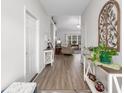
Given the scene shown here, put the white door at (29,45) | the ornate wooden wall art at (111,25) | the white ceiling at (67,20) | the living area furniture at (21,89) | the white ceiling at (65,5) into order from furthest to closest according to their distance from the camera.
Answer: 1. the white ceiling at (67,20)
2. the white ceiling at (65,5)
3. the white door at (29,45)
4. the ornate wooden wall art at (111,25)
5. the living area furniture at (21,89)

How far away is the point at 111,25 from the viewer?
271 cm

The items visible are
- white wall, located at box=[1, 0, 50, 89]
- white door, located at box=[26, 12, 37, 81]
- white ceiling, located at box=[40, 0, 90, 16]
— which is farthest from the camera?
white ceiling, located at box=[40, 0, 90, 16]

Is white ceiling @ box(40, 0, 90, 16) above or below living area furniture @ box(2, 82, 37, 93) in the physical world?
above

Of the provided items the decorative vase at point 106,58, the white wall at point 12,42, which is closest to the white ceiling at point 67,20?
the white wall at point 12,42

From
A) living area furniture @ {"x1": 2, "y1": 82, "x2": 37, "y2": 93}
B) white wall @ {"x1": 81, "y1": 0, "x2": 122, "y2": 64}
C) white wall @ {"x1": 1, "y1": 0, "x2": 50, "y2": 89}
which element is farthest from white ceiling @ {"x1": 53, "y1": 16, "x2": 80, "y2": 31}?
living area furniture @ {"x1": 2, "y1": 82, "x2": 37, "y2": 93}

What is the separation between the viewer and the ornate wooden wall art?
2395mm

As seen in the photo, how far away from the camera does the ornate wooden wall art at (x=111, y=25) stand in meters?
2.39

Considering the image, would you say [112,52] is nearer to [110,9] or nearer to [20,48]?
[110,9]

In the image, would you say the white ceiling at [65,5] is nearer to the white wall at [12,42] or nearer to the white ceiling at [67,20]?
the white wall at [12,42]

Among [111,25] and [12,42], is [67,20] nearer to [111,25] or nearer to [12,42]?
[111,25]

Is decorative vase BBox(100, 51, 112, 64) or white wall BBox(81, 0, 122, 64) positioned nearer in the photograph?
decorative vase BBox(100, 51, 112, 64)

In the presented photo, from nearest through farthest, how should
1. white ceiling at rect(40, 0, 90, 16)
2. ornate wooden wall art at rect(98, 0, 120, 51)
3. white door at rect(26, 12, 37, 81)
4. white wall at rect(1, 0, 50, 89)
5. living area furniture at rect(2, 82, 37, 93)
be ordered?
living area furniture at rect(2, 82, 37, 93) → white wall at rect(1, 0, 50, 89) → ornate wooden wall art at rect(98, 0, 120, 51) → white door at rect(26, 12, 37, 81) → white ceiling at rect(40, 0, 90, 16)

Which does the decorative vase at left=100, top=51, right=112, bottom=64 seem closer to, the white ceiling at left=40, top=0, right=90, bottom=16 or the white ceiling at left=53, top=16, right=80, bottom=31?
the white ceiling at left=40, top=0, right=90, bottom=16

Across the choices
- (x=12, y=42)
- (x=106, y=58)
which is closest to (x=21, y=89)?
(x=12, y=42)
